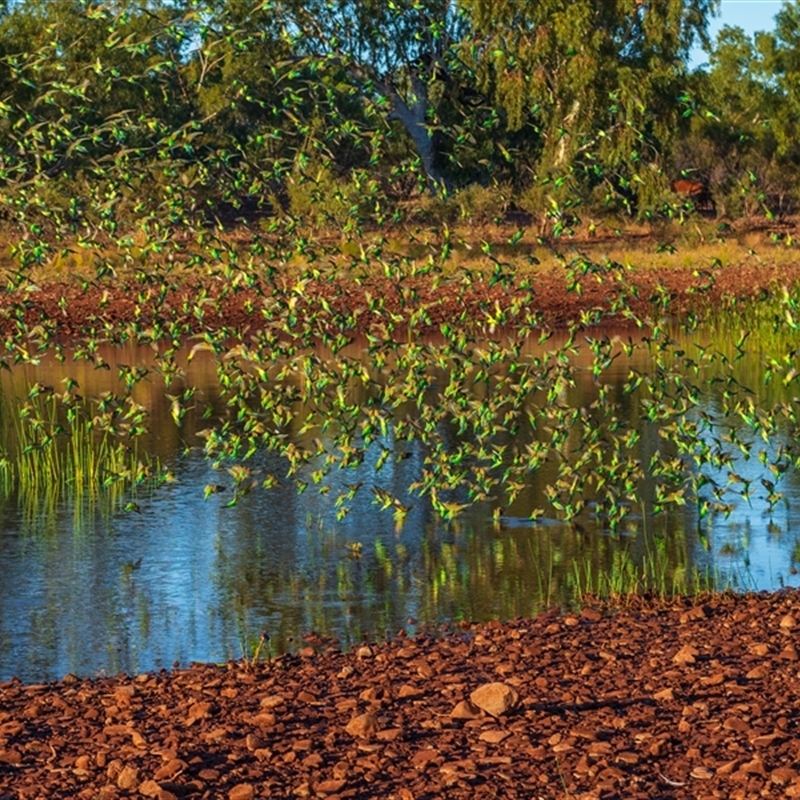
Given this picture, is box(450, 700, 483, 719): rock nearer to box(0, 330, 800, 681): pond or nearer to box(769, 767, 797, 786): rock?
box(769, 767, 797, 786): rock

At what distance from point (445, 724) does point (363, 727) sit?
0.33m

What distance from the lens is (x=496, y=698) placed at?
605 centimetres

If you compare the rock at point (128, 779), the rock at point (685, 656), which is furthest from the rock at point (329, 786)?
the rock at point (685, 656)

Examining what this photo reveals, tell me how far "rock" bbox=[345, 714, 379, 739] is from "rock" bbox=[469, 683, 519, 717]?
1.44 ft

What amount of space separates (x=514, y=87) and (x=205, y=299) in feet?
112

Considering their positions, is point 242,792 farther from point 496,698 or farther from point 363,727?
point 496,698

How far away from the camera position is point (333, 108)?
9180 millimetres

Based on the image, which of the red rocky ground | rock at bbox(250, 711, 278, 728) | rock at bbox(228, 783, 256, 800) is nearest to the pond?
the red rocky ground

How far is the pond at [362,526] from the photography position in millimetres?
9289

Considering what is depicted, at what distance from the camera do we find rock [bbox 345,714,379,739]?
229 inches

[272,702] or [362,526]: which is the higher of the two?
[272,702]

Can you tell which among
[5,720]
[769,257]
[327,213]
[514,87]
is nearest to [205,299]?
[327,213]

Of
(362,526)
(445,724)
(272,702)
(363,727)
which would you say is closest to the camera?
(363,727)

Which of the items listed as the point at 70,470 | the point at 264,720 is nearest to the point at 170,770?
the point at 264,720
